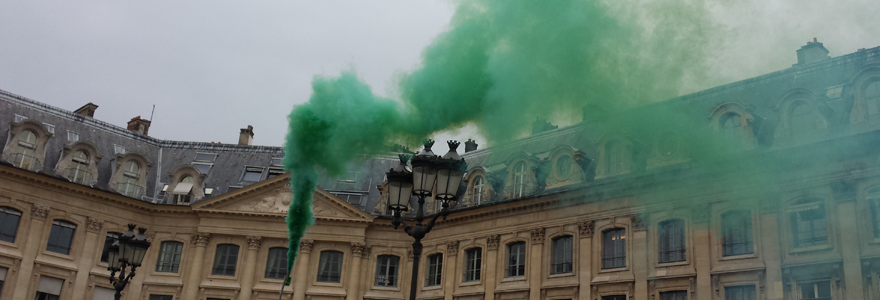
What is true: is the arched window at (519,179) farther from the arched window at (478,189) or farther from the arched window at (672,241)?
the arched window at (672,241)

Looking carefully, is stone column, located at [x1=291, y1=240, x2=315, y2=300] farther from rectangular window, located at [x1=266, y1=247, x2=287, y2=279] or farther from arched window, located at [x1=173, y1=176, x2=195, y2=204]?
arched window, located at [x1=173, y1=176, x2=195, y2=204]

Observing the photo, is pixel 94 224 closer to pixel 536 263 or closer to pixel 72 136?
pixel 72 136

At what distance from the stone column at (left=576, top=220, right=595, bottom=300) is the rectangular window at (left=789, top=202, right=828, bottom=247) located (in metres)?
7.21

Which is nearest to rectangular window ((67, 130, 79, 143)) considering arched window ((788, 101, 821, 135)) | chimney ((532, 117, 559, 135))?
chimney ((532, 117, 559, 135))

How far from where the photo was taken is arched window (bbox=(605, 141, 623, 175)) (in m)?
29.7

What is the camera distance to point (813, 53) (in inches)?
1129

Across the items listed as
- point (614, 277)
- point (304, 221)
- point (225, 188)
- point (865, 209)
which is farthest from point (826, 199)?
point (225, 188)

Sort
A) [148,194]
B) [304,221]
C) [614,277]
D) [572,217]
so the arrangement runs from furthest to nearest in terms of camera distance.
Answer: [148,194], [572,217], [614,277], [304,221]

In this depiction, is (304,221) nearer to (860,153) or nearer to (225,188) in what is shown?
(860,153)

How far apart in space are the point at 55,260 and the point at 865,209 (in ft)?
100

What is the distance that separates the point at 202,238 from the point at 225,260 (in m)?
1.43

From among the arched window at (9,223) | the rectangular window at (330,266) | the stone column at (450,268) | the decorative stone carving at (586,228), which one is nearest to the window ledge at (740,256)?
the decorative stone carving at (586,228)

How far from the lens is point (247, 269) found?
37.0 metres

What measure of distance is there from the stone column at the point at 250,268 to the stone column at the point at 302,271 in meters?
1.88
